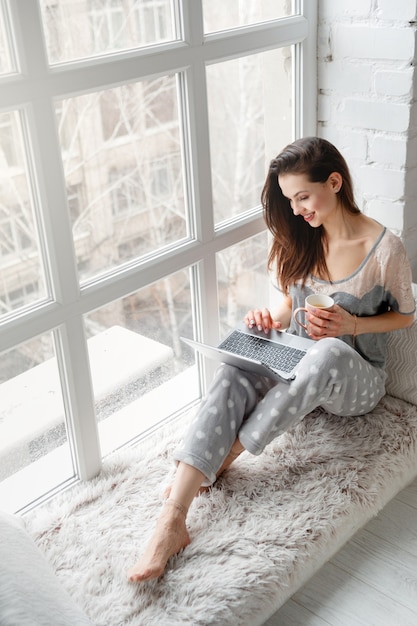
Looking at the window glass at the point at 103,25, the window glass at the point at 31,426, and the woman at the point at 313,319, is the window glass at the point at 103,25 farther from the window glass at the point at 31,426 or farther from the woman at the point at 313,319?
the window glass at the point at 31,426

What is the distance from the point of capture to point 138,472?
1.95 m

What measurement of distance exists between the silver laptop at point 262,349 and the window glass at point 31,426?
1.16ft

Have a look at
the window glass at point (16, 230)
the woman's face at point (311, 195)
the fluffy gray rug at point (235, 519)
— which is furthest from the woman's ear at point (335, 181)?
the window glass at point (16, 230)

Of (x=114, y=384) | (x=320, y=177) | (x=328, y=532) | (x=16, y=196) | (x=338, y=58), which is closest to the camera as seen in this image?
(x=16, y=196)

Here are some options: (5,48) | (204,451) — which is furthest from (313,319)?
(5,48)

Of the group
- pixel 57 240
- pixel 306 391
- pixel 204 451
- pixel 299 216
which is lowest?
pixel 204 451

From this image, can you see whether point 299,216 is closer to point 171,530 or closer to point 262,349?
point 262,349

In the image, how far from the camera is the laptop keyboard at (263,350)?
189 cm

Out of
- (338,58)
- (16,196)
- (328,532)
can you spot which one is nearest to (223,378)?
(328,532)

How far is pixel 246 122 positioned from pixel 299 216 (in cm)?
32

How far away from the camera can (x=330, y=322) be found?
1.87 m

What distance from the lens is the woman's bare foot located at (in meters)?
1.60

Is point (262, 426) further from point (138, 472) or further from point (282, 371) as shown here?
point (138, 472)

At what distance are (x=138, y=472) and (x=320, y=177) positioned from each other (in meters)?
0.88
